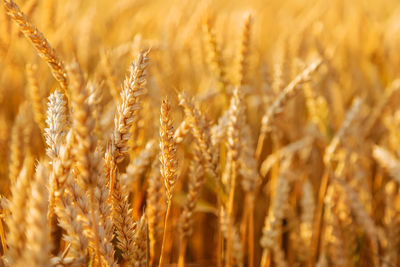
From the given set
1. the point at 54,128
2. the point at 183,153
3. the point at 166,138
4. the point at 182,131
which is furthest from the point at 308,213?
the point at 54,128

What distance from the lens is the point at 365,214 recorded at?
112 cm

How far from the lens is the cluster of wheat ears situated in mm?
549

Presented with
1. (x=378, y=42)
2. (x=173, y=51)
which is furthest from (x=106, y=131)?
(x=378, y=42)

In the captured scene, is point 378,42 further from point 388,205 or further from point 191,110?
point 191,110

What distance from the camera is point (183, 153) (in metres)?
1.35

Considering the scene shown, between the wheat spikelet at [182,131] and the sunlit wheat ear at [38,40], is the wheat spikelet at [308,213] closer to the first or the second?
the wheat spikelet at [182,131]

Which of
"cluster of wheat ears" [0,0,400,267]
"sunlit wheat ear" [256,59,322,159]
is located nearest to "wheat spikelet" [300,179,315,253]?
"cluster of wheat ears" [0,0,400,267]

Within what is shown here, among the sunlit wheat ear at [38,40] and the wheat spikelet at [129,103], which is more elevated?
the sunlit wheat ear at [38,40]

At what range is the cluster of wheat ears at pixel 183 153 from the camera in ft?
1.80

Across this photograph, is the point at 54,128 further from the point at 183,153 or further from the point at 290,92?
the point at 183,153

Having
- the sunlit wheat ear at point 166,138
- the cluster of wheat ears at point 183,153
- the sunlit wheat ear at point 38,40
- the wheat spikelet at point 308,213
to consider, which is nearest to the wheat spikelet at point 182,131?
the cluster of wheat ears at point 183,153

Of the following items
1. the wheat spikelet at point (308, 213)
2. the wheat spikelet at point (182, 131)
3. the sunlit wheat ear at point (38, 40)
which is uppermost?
the sunlit wheat ear at point (38, 40)

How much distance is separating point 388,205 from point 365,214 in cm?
25

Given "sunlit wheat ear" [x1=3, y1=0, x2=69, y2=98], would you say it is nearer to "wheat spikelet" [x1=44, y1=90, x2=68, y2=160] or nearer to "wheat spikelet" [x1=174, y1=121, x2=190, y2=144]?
"wheat spikelet" [x1=44, y1=90, x2=68, y2=160]
